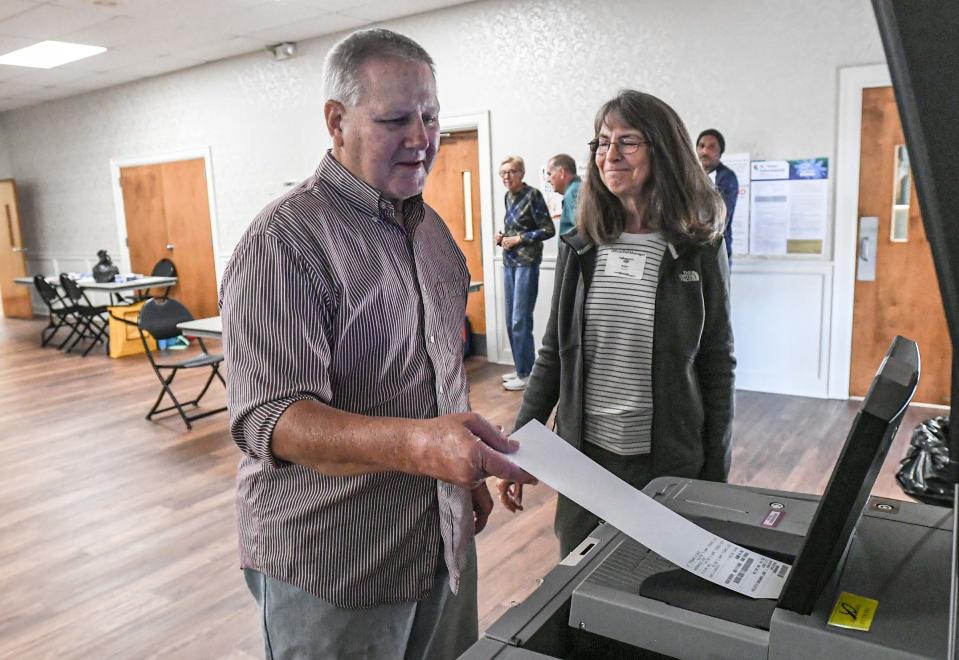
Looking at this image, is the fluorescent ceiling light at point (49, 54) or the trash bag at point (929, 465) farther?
the fluorescent ceiling light at point (49, 54)

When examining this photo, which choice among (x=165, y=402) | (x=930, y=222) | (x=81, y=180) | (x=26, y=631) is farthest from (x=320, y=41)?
(x=930, y=222)

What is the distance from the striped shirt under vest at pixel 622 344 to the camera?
1712 millimetres

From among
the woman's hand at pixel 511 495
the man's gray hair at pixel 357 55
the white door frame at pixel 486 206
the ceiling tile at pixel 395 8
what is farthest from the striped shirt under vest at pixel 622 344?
the ceiling tile at pixel 395 8

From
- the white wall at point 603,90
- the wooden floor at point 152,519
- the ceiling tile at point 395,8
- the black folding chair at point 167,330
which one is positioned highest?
the ceiling tile at point 395,8

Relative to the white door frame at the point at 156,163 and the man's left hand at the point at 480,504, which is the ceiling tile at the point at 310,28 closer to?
the white door frame at the point at 156,163

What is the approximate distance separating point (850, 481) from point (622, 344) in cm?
111

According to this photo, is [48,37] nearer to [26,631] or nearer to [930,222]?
[26,631]

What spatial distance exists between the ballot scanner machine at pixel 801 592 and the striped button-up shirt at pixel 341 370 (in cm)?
42

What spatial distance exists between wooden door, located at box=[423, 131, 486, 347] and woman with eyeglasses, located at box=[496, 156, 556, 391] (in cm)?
95

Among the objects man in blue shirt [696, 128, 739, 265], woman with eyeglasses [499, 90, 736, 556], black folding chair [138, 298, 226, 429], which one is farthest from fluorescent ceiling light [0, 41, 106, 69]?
woman with eyeglasses [499, 90, 736, 556]

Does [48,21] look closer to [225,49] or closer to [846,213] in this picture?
[225,49]

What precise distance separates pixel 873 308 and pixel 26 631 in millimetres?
4894

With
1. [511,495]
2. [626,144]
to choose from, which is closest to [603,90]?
[626,144]

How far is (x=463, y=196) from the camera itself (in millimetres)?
6582
